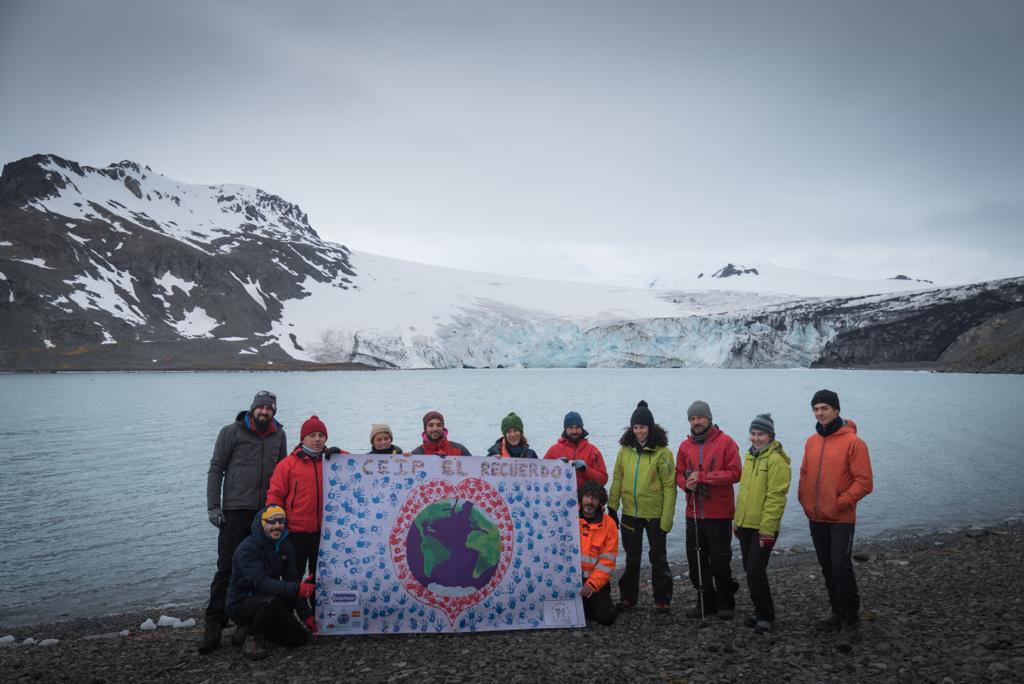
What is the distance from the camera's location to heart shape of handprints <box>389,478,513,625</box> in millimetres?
5863

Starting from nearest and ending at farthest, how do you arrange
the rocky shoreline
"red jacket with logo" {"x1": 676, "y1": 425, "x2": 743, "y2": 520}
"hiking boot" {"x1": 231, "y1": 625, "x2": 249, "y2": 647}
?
the rocky shoreline < "hiking boot" {"x1": 231, "y1": 625, "x2": 249, "y2": 647} < "red jacket with logo" {"x1": 676, "y1": 425, "x2": 743, "y2": 520}

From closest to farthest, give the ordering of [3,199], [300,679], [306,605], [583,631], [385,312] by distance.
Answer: [300,679] < [306,605] < [583,631] < [385,312] < [3,199]

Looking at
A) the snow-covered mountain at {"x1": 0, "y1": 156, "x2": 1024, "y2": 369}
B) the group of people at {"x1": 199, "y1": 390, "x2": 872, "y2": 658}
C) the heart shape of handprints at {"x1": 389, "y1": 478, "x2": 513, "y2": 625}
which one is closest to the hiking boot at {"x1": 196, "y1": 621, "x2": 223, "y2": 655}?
the group of people at {"x1": 199, "y1": 390, "x2": 872, "y2": 658}

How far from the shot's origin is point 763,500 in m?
5.83

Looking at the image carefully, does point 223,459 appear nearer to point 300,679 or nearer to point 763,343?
point 300,679

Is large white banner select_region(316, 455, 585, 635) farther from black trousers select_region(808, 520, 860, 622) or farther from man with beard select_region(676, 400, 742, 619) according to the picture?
black trousers select_region(808, 520, 860, 622)

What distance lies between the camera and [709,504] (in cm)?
627

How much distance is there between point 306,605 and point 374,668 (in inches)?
36.3

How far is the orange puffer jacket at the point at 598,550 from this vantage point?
20.3ft

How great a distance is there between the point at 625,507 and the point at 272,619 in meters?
3.71

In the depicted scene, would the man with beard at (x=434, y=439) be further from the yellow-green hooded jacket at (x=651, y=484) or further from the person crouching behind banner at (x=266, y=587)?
the yellow-green hooded jacket at (x=651, y=484)

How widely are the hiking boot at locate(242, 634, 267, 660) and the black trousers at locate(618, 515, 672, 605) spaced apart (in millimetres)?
3711

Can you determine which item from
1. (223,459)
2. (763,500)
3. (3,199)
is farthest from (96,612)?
(3,199)

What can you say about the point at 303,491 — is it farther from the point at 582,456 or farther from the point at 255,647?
the point at 582,456
